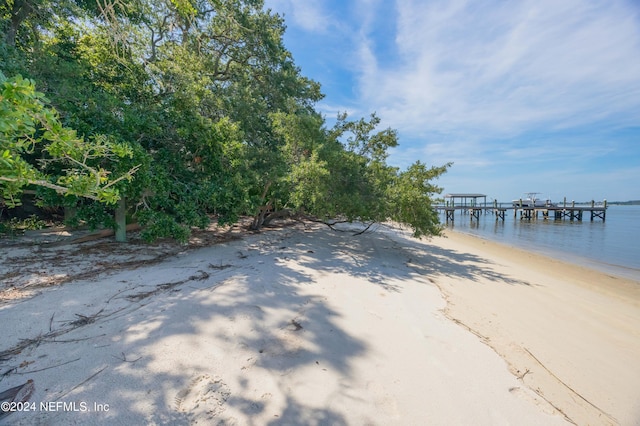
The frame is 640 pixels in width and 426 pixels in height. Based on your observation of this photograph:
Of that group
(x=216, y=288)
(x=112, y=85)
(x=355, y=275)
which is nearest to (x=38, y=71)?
(x=112, y=85)

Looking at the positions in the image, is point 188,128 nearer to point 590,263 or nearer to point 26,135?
point 26,135

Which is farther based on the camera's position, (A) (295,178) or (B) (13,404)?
(A) (295,178)

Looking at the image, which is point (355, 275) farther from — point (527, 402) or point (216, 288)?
point (527, 402)

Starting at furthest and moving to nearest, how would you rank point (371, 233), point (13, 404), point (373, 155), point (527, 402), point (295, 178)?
1. point (371, 233)
2. point (373, 155)
3. point (295, 178)
4. point (527, 402)
5. point (13, 404)

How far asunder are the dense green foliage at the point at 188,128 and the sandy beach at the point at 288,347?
59.8 inches

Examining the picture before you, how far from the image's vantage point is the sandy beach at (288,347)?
6.19 feet

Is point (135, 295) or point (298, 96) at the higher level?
point (298, 96)

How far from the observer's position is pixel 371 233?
1154cm

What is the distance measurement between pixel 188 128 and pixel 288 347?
208 inches

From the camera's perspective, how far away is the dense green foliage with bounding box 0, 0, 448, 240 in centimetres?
505

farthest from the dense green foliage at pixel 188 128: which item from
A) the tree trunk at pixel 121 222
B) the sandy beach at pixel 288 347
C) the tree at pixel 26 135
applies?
the tree at pixel 26 135

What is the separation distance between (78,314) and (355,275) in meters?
4.17

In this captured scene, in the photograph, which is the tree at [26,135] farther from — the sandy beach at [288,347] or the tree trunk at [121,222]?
the tree trunk at [121,222]

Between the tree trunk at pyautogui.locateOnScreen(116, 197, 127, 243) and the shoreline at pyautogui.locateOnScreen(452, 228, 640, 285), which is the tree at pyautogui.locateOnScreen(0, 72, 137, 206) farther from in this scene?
the shoreline at pyautogui.locateOnScreen(452, 228, 640, 285)
